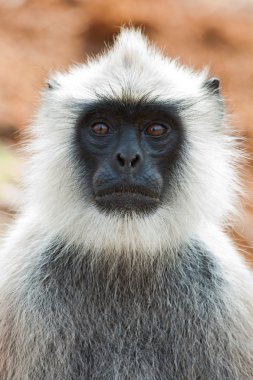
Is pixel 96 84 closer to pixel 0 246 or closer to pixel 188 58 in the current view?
pixel 0 246

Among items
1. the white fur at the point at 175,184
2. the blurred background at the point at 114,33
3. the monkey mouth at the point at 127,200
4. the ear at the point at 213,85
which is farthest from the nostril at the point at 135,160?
the blurred background at the point at 114,33

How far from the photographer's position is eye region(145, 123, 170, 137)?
14.8ft

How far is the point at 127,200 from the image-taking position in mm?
4219

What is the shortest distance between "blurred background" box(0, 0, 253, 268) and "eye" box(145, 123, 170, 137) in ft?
19.5

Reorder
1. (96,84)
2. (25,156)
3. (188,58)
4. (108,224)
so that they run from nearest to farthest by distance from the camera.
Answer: (108,224) < (96,84) < (25,156) < (188,58)

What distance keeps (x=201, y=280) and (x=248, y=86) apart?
6291mm

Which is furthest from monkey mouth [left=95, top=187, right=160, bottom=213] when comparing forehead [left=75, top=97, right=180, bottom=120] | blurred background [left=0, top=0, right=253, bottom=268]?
blurred background [left=0, top=0, right=253, bottom=268]

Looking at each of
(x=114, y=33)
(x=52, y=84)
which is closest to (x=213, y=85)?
(x=52, y=84)

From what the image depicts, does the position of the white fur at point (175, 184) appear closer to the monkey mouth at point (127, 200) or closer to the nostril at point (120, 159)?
the monkey mouth at point (127, 200)

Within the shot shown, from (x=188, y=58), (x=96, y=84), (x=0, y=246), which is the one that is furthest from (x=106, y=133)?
(x=188, y=58)

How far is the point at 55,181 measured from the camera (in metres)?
4.55

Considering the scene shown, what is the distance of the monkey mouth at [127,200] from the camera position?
4215 millimetres

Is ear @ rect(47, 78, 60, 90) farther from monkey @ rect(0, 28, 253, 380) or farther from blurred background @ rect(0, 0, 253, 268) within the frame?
blurred background @ rect(0, 0, 253, 268)

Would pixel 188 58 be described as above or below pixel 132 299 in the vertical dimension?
above
